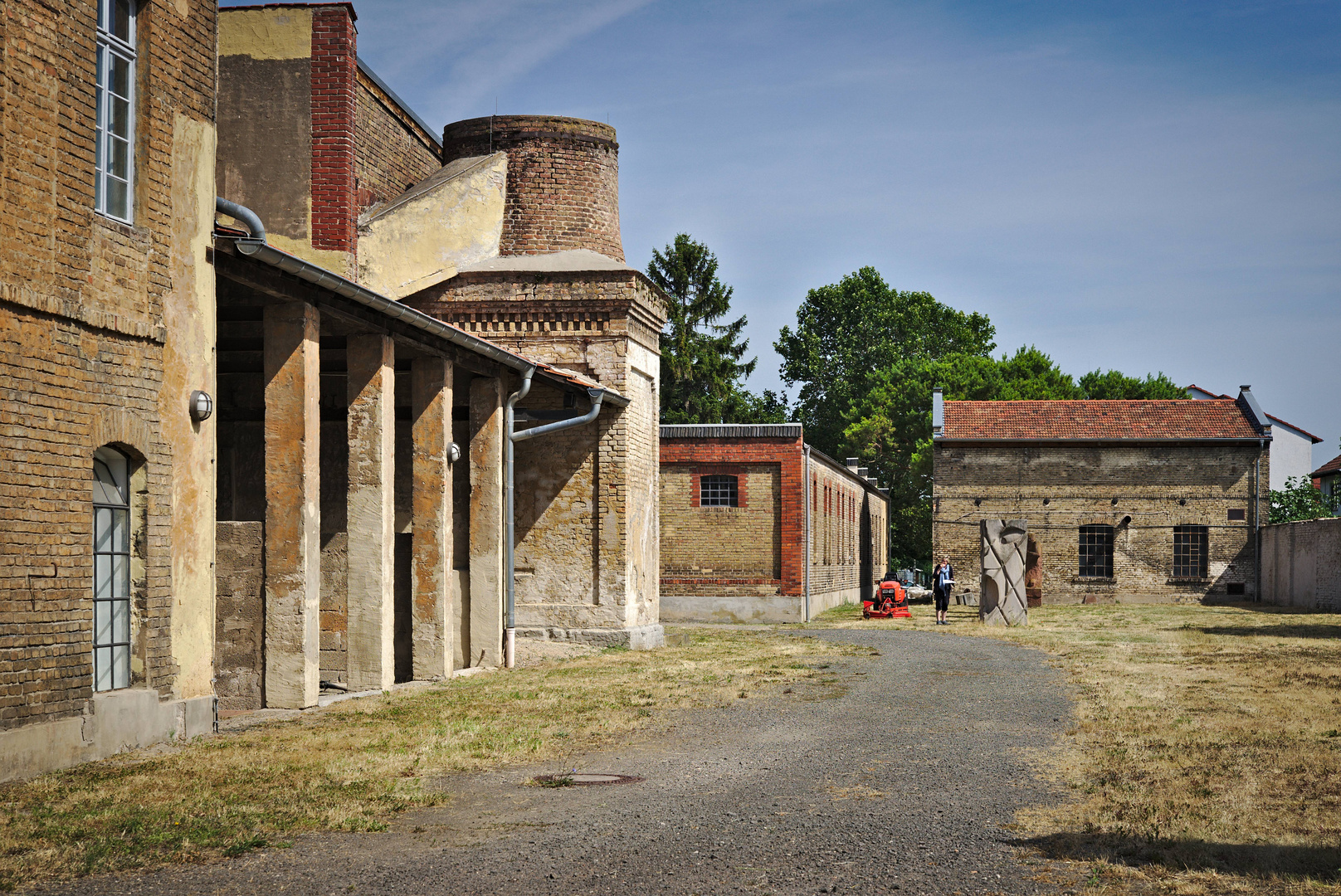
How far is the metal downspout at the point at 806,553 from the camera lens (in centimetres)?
2919

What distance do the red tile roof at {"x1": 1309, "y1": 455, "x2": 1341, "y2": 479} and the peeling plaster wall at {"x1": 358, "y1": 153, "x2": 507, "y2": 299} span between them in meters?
54.6

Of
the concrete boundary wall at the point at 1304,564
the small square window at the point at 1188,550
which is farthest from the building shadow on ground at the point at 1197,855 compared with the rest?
the small square window at the point at 1188,550

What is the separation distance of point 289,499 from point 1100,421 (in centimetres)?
3194

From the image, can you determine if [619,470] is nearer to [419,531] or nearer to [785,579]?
[419,531]

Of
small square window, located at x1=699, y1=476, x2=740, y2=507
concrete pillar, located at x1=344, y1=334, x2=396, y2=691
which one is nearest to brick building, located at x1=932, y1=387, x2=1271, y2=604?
small square window, located at x1=699, y1=476, x2=740, y2=507

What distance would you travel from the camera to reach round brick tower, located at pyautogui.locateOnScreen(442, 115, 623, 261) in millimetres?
20141

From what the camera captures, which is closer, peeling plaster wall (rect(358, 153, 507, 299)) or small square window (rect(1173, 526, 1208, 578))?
peeling plaster wall (rect(358, 153, 507, 299))

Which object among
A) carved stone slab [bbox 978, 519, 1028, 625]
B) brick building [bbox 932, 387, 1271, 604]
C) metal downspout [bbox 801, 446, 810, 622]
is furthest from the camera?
brick building [bbox 932, 387, 1271, 604]

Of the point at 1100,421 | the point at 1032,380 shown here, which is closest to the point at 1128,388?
the point at 1032,380

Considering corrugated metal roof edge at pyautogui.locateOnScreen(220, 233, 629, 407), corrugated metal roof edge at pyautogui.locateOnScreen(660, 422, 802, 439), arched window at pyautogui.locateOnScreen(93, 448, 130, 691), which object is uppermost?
corrugated metal roof edge at pyautogui.locateOnScreen(220, 233, 629, 407)

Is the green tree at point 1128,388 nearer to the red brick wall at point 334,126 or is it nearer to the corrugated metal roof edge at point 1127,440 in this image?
the corrugated metal roof edge at point 1127,440

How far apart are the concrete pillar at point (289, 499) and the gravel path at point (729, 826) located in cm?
356

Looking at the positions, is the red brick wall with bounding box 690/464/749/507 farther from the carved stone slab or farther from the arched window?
the arched window

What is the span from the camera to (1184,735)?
31.1 ft
